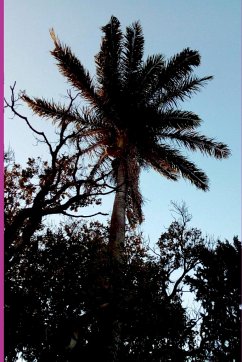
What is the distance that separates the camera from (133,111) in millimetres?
16750

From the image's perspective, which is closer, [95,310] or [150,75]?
[95,310]

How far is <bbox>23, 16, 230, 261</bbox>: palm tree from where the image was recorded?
16.8 meters

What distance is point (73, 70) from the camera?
16750 mm

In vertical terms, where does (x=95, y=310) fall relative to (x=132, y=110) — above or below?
below

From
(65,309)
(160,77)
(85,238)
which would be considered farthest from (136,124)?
(65,309)

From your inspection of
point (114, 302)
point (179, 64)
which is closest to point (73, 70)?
point (179, 64)

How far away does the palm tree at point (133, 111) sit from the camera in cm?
1678

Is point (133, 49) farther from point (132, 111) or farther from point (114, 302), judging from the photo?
point (114, 302)

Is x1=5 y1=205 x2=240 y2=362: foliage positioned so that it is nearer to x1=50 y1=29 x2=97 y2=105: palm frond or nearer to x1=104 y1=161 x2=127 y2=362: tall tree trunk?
x1=104 y1=161 x2=127 y2=362: tall tree trunk

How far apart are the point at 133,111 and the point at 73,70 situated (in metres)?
3.22

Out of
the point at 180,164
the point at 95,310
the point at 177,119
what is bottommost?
the point at 95,310

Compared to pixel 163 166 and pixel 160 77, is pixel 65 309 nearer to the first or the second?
pixel 163 166

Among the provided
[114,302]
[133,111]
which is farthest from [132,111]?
[114,302]

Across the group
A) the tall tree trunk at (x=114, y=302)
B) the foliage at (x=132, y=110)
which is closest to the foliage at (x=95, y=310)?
the tall tree trunk at (x=114, y=302)
